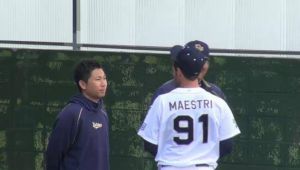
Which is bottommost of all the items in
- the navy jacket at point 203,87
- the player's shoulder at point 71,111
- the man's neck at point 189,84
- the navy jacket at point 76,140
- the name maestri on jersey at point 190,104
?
the navy jacket at point 76,140

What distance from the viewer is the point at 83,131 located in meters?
4.83

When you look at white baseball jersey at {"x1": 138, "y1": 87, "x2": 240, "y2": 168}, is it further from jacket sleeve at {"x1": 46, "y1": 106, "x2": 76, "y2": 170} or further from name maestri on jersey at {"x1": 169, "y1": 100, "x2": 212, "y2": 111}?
jacket sleeve at {"x1": 46, "y1": 106, "x2": 76, "y2": 170}

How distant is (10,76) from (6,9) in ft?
2.70

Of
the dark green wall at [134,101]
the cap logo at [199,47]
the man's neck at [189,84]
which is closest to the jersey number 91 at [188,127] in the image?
the man's neck at [189,84]

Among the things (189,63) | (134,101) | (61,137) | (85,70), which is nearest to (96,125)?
(61,137)

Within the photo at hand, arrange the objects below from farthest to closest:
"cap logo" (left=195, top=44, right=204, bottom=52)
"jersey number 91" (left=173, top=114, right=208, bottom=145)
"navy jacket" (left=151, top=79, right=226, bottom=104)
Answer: "navy jacket" (left=151, top=79, right=226, bottom=104)
"cap logo" (left=195, top=44, right=204, bottom=52)
"jersey number 91" (left=173, top=114, right=208, bottom=145)

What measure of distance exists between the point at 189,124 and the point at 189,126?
0.05 ft

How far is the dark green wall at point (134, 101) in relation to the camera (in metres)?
7.59

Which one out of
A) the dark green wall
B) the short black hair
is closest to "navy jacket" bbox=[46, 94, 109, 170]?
the short black hair

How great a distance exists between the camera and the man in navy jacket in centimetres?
480

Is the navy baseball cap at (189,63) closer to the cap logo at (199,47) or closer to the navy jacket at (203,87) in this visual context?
the cap logo at (199,47)

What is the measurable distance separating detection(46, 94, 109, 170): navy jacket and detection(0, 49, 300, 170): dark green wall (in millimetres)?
2970

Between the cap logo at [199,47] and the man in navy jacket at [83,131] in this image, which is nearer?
the man in navy jacket at [83,131]

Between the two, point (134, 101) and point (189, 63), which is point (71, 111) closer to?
point (189, 63)
